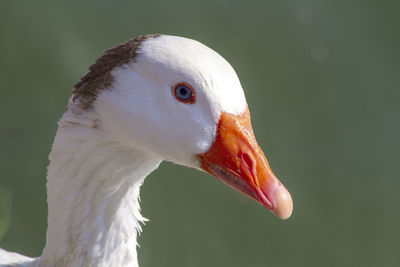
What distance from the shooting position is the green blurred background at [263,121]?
13.9 feet

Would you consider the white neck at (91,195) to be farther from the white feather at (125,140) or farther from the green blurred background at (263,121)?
the green blurred background at (263,121)

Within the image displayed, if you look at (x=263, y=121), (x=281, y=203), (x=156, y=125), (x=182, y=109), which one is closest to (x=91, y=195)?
(x=156, y=125)

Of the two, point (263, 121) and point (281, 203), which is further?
point (263, 121)

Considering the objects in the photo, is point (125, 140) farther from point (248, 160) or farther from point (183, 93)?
point (248, 160)

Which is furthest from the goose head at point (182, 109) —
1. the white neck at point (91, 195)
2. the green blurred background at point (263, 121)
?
the green blurred background at point (263, 121)

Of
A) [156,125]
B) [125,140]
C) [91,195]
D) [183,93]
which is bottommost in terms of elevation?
[91,195]

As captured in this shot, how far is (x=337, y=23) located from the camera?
4.99 metres

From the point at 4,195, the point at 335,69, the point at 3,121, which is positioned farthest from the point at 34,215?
the point at 335,69

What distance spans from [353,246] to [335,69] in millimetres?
1439

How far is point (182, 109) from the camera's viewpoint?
2160mm

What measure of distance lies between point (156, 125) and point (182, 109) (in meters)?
0.12

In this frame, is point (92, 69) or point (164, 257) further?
point (164, 257)

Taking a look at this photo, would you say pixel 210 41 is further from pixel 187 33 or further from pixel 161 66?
pixel 161 66

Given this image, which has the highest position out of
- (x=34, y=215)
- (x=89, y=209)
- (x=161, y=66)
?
(x=161, y=66)
